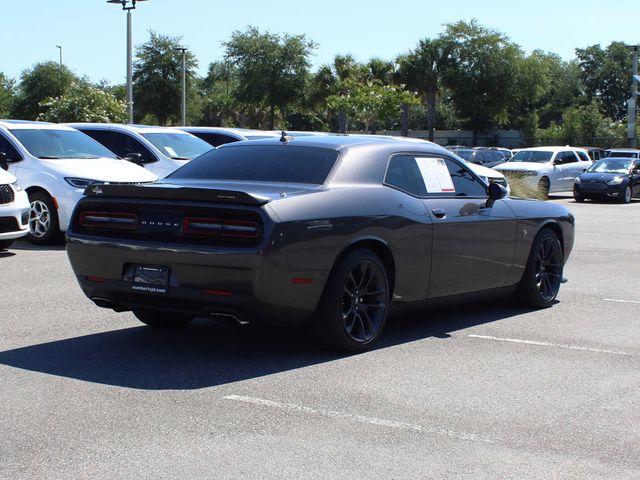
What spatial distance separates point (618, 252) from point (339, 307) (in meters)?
9.41

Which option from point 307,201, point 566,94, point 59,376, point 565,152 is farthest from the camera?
point 566,94

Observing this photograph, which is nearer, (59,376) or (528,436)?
(528,436)

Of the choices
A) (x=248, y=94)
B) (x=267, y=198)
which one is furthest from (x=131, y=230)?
(x=248, y=94)

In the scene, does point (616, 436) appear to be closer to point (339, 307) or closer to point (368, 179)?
point (339, 307)

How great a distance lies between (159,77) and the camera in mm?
63656

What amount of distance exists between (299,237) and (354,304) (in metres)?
0.80

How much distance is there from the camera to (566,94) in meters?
119

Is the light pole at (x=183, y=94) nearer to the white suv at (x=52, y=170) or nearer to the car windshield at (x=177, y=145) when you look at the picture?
the car windshield at (x=177, y=145)

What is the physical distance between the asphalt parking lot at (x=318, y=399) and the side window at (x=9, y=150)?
19.5 feet

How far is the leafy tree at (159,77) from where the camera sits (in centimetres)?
6309

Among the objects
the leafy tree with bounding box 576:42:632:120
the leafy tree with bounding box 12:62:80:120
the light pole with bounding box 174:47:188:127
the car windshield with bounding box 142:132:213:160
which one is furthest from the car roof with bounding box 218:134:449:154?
the leafy tree with bounding box 576:42:632:120

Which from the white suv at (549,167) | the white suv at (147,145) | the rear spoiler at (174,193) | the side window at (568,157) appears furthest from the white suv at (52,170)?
the side window at (568,157)

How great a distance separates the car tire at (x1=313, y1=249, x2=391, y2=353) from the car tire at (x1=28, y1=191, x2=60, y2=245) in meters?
7.83

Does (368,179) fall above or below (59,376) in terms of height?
above
